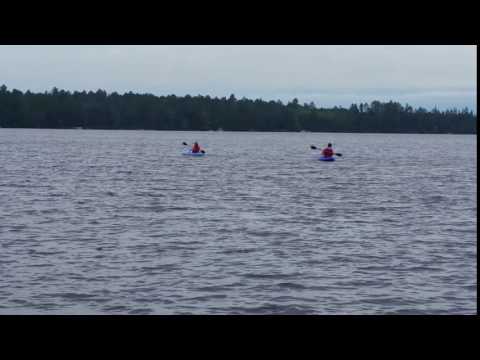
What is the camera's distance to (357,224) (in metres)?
24.7

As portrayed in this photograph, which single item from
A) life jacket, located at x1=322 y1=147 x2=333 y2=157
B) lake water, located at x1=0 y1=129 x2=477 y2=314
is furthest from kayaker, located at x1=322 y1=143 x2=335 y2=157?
lake water, located at x1=0 y1=129 x2=477 y2=314

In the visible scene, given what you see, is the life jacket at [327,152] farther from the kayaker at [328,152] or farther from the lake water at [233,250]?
the lake water at [233,250]

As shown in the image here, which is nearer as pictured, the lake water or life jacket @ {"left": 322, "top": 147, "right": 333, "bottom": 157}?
the lake water

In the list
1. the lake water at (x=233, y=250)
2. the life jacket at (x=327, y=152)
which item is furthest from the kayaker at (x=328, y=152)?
the lake water at (x=233, y=250)

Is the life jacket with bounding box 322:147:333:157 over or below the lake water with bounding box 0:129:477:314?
over

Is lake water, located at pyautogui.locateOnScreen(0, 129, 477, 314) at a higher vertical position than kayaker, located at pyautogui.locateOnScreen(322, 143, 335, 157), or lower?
lower

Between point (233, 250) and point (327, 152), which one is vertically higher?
point (327, 152)

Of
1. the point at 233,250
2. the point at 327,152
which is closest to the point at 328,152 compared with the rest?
the point at 327,152

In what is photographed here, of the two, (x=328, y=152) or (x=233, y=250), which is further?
(x=328, y=152)

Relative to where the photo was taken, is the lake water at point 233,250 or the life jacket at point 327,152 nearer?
the lake water at point 233,250

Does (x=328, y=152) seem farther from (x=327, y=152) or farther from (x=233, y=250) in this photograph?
(x=233, y=250)

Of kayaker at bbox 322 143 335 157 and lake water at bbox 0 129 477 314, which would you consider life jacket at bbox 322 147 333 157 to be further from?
lake water at bbox 0 129 477 314
